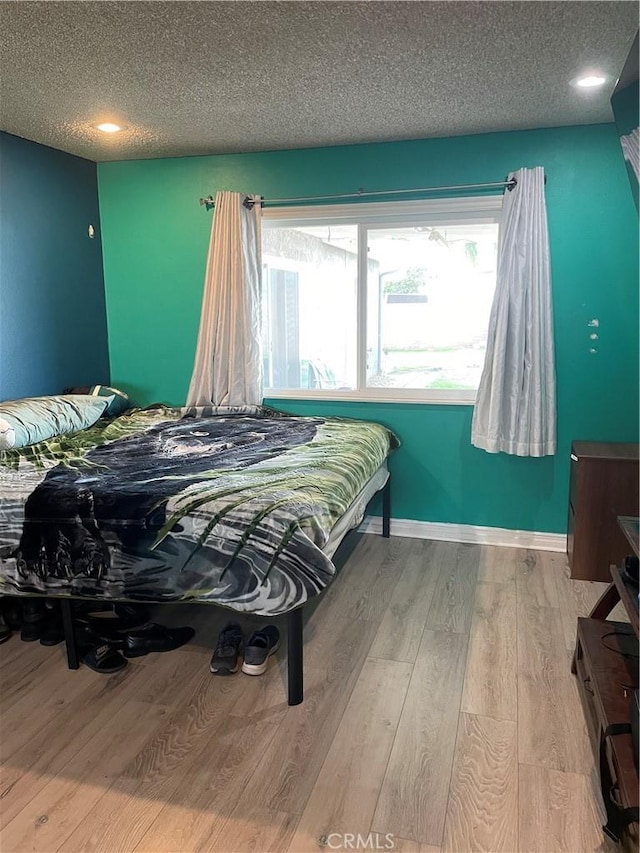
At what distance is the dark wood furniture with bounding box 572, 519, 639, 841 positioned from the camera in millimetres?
1451

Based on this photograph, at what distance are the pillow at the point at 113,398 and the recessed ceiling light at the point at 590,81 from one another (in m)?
2.92

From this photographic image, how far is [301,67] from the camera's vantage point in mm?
2285

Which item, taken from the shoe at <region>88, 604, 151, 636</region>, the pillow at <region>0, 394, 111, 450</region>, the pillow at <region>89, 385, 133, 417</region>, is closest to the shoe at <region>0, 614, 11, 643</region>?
the shoe at <region>88, 604, 151, 636</region>

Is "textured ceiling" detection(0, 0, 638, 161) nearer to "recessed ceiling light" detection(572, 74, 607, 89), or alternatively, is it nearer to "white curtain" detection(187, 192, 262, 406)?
"recessed ceiling light" detection(572, 74, 607, 89)

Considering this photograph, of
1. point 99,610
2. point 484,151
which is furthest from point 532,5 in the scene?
point 99,610

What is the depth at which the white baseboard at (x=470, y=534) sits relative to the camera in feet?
11.2

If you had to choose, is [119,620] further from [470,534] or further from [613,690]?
[470,534]

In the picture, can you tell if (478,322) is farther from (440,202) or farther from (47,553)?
(47,553)

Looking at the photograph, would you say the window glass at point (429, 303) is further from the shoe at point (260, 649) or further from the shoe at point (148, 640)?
the shoe at point (148, 640)

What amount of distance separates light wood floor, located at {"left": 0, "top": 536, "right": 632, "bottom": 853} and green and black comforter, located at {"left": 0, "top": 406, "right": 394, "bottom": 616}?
38cm

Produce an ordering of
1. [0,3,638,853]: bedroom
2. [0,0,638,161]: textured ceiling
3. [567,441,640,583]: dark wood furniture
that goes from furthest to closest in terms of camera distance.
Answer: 1. [567,441,640,583]: dark wood furniture
2. [0,0,638,161]: textured ceiling
3. [0,3,638,853]: bedroom

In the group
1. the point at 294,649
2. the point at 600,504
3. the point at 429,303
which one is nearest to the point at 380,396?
the point at 429,303
